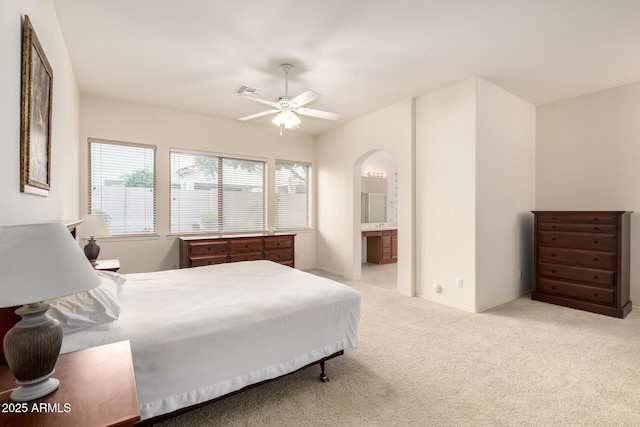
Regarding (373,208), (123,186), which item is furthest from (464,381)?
(373,208)

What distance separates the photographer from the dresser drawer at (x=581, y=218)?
3.58 meters

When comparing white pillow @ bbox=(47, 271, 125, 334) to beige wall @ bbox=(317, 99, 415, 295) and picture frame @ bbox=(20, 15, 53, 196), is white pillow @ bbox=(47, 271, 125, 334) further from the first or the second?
beige wall @ bbox=(317, 99, 415, 295)

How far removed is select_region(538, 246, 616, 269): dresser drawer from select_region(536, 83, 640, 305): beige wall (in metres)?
0.59

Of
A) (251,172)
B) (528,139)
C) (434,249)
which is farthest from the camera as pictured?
(251,172)

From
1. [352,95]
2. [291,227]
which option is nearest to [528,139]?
[352,95]

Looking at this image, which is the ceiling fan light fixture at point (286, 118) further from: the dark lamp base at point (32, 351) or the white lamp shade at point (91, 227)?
the dark lamp base at point (32, 351)

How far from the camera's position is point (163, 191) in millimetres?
4766

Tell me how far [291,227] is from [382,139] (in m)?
2.51

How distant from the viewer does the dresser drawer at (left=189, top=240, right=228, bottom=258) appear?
4.52 metres

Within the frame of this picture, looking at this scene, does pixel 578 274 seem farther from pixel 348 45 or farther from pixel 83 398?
pixel 83 398

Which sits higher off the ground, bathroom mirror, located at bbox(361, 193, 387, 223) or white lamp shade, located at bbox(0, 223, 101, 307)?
bathroom mirror, located at bbox(361, 193, 387, 223)

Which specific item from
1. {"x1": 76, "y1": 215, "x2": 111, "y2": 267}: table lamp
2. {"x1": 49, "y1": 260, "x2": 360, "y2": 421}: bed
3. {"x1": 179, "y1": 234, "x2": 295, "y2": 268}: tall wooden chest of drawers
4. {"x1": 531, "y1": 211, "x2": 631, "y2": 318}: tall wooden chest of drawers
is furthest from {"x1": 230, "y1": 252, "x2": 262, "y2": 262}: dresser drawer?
{"x1": 531, "y1": 211, "x2": 631, "y2": 318}: tall wooden chest of drawers

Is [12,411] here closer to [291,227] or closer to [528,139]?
[291,227]

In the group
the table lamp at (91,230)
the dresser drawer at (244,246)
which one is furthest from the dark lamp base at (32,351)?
the dresser drawer at (244,246)
